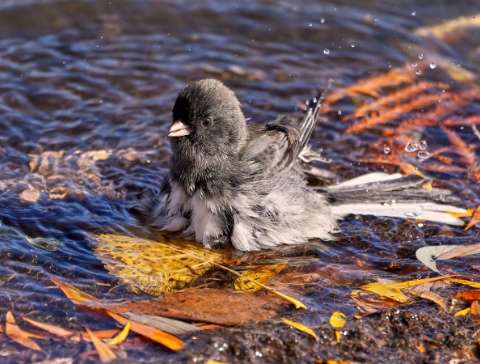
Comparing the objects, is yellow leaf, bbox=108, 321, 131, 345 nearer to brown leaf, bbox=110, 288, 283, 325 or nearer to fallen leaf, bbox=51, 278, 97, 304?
brown leaf, bbox=110, 288, 283, 325

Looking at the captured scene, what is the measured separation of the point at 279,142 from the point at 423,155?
1238 millimetres

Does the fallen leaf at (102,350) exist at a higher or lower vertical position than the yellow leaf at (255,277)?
higher

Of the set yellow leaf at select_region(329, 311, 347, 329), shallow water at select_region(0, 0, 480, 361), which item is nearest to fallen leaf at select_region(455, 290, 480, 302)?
shallow water at select_region(0, 0, 480, 361)

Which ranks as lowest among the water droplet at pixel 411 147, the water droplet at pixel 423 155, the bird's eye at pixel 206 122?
the water droplet at pixel 423 155

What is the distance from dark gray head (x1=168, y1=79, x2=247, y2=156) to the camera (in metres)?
4.47

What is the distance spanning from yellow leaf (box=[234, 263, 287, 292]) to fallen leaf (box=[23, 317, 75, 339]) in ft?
2.92

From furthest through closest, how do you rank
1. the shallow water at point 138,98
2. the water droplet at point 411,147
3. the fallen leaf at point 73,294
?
1. the water droplet at point 411,147
2. the shallow water at point 138,98
3. the fallen leaf at point 73,294

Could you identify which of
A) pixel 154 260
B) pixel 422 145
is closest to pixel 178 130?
pixel 154 260

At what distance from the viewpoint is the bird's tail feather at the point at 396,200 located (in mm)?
4762

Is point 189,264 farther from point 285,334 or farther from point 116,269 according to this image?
point 285,334

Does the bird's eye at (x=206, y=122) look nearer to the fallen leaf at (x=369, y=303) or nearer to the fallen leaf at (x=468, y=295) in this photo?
the fallen leaf at (x=369, y=303)

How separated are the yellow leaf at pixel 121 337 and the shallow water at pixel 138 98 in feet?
0.45

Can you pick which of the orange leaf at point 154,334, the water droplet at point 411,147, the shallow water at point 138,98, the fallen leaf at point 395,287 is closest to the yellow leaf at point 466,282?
the fallen leaf at point 395,287

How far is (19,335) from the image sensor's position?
11.0 feet
